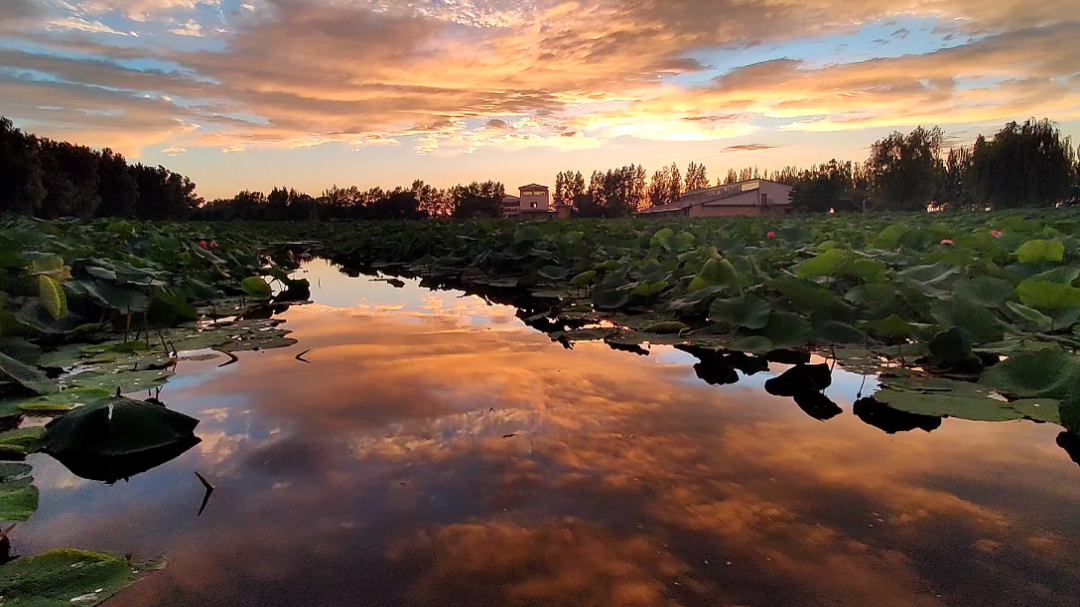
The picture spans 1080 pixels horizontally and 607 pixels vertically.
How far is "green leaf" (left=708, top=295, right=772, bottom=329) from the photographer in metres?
2.51

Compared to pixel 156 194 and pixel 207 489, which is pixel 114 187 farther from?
pixel 207 489

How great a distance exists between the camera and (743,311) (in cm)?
261

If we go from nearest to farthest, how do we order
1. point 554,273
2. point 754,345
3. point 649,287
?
point 754,345 < point 649,287 < point 554,273

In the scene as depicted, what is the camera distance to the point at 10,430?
1585mm

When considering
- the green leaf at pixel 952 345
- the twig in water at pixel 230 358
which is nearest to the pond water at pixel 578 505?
the green leaf at pixel 952 345

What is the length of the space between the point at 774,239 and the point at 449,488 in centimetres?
543

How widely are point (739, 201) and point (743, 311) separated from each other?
4934 cm

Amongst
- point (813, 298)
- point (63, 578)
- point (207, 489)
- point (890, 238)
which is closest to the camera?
point (63, 578)

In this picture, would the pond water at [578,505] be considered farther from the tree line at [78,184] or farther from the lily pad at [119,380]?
the tree line at [78,184]

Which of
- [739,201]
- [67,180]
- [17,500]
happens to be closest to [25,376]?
[17,500]

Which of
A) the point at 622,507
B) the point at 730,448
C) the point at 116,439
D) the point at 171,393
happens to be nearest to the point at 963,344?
the point at 730,448

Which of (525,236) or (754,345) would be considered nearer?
(754,345)

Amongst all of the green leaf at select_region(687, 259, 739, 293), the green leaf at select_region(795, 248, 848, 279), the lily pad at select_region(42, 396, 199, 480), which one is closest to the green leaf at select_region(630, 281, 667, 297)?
the green leaf at select_region(687, 259, 739, 293)

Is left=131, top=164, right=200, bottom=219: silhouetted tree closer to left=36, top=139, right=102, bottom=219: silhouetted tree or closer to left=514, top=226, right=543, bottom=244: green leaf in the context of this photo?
left=36, top=139, right=102, bottom=219: silhouetted tree
